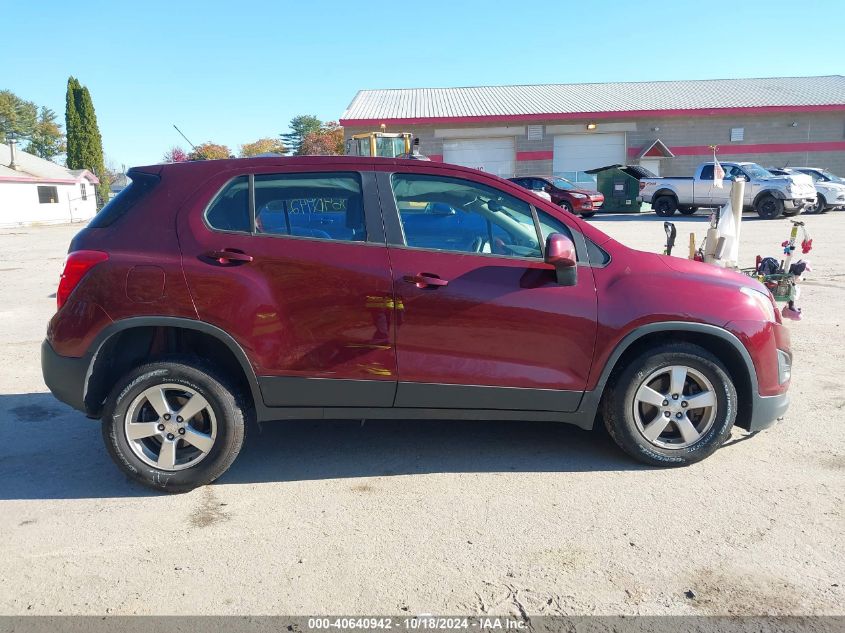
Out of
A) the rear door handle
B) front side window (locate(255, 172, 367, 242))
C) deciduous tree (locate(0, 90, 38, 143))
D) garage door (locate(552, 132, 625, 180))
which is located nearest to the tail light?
the rear door handle

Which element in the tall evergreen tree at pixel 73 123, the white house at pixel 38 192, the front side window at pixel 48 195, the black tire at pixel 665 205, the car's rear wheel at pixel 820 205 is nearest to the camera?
the car's rear wheel at pixel 820 205

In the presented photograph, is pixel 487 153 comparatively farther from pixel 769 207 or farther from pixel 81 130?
pixel 81 130

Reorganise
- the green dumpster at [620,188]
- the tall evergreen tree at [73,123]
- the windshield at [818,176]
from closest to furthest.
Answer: the windshield at [818,176], the green dumpster at [620,188], the tall evergreen tree at [73,123]

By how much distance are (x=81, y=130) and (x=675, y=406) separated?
6003 cm

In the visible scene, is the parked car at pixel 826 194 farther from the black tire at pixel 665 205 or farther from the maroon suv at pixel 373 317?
the maroon suv at pixel 373 317

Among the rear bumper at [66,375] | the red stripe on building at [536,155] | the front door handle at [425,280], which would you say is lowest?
the rear bumper at [66,375]

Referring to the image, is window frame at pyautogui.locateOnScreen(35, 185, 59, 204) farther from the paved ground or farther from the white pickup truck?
the paved ground

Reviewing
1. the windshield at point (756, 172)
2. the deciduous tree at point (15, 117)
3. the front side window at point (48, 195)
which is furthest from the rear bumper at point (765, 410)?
the deciduous tree at point (15, 117)

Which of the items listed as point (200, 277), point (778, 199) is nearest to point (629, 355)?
point (200, 277)

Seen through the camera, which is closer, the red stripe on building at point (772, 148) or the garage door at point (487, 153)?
the red stripe on building at point (772, 148)

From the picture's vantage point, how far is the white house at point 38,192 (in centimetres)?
3747

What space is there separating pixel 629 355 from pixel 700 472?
2.70 feet

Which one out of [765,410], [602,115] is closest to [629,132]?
[602,115]

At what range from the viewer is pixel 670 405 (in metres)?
3.99
